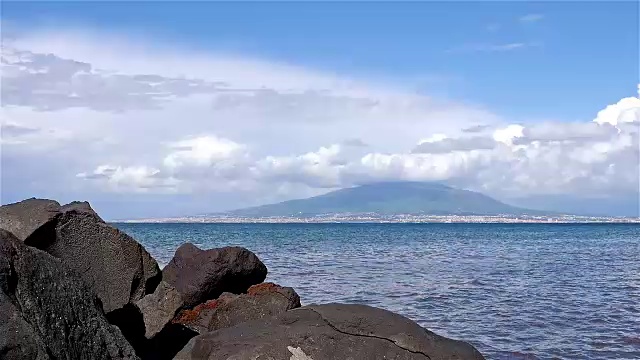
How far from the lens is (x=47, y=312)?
6648 millimetres

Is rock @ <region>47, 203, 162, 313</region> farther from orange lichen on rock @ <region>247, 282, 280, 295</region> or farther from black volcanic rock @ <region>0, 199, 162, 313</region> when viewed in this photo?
orange lichen on rock @ <region>247, 282, 280, 295</region>

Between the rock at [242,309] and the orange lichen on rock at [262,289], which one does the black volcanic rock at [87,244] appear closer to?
the rock at [242,309]

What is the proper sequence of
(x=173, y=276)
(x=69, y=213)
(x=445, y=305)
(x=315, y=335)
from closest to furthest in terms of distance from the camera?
(x=315, y=335) < (x=69, y=213) < (x=173, y=276) < (x=445, y=305)

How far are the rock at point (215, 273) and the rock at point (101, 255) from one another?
185 inches

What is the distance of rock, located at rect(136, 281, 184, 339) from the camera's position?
482 inches

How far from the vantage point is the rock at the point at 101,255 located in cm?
944

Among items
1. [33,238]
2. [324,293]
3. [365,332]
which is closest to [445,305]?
[324,293]

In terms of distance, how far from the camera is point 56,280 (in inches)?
272

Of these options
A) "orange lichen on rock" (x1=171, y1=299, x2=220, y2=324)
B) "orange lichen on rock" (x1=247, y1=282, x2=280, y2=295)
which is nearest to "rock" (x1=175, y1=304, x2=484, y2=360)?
"orange lichen on rock" (x1=247, y1=282, x2=280, y2=295)

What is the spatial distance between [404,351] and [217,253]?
7.19 metres

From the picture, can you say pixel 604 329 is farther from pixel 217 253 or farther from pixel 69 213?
pixel 69 213

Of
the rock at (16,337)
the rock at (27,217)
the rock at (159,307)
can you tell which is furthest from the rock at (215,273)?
the rock at (16,337)

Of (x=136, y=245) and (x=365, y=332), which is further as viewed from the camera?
(x=136, y=245)

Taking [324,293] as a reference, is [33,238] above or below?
above
